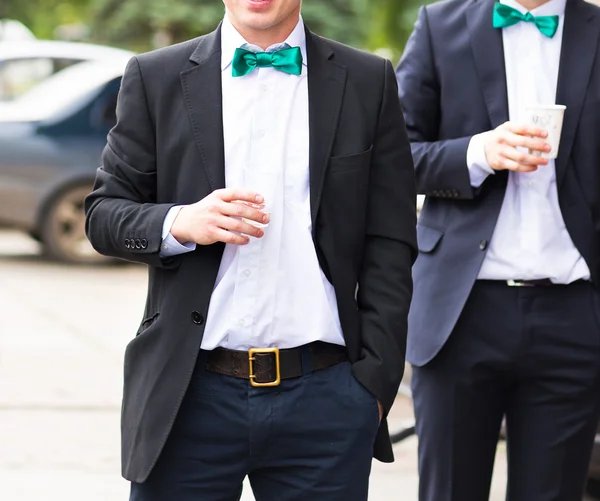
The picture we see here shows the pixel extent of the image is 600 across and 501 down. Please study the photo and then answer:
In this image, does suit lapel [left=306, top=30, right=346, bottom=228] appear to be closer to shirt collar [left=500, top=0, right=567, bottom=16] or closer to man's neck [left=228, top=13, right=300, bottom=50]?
man's neck [left=228, top=13, right=300, bottom=50]

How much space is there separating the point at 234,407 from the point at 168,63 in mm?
793

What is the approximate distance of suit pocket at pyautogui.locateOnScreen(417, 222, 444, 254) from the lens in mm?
3730

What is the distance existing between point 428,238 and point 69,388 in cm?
419

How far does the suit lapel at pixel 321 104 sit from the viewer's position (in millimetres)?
2885

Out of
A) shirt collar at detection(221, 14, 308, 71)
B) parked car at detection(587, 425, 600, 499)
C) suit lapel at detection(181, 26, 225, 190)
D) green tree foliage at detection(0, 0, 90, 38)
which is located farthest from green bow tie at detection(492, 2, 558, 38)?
green tree foliage at detection(0, 0, 90, 38)

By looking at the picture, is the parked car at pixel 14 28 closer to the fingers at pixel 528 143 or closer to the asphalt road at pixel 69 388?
the asphalt road at pixel 69 388

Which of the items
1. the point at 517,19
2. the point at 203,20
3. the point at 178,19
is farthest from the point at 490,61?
the point at 178,19

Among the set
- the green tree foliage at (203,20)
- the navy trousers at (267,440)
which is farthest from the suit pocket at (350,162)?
the green tree foliage at (203,20)

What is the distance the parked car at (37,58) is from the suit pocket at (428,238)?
9.28 m

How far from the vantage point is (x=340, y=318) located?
2.94 metres

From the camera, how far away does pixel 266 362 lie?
2.85 meters

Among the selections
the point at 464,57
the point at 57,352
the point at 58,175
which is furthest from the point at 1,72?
the point at 464,57

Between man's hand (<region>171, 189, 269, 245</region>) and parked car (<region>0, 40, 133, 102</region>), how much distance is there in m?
10.1

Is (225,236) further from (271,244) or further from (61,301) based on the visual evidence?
(61,301)
